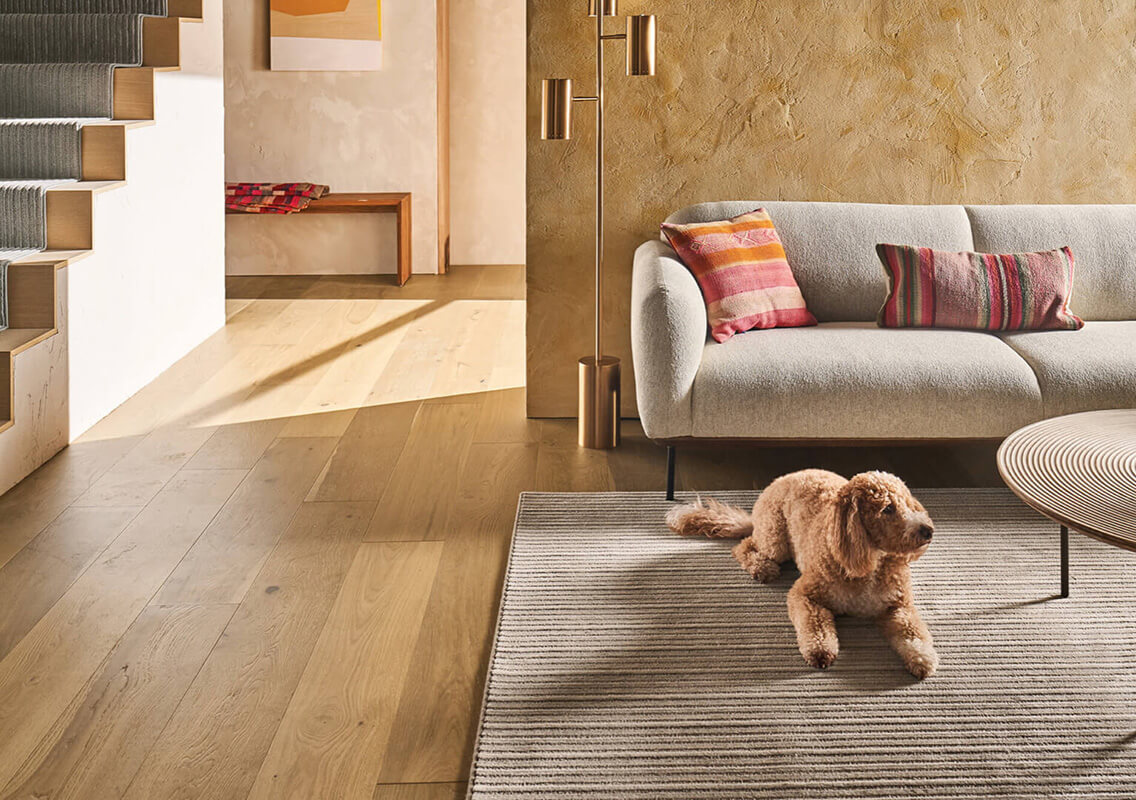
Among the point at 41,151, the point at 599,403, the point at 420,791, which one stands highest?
the point at 41,151

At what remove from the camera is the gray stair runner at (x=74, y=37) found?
440cm

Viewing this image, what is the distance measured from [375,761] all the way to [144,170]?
3.08m

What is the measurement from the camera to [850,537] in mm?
2133

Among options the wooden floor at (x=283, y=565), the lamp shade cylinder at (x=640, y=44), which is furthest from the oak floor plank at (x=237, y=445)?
the lamp shade cylinder at (x=640, y=44)

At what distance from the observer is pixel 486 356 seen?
4.79 m

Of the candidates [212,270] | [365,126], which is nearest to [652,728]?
[212,270]

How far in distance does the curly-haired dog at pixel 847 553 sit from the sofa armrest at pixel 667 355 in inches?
19.2

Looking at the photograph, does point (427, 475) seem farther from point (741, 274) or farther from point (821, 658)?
point (821, 658)

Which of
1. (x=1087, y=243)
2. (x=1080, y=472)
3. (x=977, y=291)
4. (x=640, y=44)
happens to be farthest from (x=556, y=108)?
(x=1080, y=472)

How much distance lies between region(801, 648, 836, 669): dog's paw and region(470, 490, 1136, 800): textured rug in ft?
0.06

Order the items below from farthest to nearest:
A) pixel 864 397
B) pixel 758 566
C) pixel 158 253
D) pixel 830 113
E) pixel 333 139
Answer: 1. pixel 333 139
2. pixel 158 253
3. pixel 830 113
4. pixel 864 397
5. pixel 758 566

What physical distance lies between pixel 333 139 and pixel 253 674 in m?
5.30

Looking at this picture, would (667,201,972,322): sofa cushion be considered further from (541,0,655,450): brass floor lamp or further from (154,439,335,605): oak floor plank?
(154,439,335,605): oak floor plank

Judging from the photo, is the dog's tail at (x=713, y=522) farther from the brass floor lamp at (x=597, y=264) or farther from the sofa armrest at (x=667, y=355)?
the brass floor lamp at (x=597, y=264)
